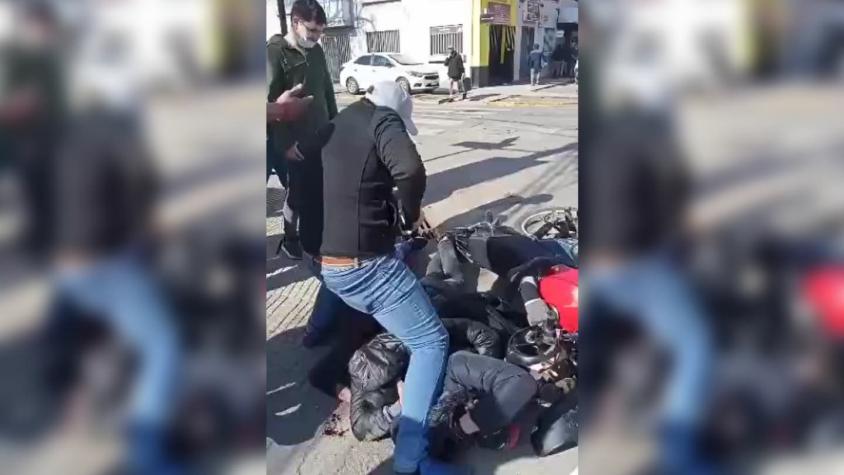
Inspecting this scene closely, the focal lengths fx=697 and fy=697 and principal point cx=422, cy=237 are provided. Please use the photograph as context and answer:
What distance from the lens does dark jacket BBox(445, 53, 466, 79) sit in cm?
295

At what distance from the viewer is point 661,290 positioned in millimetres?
1153

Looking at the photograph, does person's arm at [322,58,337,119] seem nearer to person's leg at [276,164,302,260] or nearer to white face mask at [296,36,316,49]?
white face mask at [296,36,316,49]

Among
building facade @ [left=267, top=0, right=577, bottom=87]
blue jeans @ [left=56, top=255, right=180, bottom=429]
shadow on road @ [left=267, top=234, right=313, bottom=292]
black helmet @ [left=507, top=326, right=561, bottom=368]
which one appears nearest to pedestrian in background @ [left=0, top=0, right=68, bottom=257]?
blue jeans @ [left=56, top=255, right=180, bottom=429]

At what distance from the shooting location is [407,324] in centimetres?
232

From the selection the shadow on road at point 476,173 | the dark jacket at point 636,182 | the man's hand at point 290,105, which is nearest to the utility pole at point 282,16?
the man's hand at point 290,105

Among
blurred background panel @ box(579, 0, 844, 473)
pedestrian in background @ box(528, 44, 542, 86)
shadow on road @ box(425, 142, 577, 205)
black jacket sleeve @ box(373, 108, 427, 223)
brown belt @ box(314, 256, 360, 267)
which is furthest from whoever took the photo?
shadow on road @ box(425, 142, 577, 205)

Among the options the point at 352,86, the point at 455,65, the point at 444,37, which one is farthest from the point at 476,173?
the point at 352,86

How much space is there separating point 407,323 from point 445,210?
2.97 metres

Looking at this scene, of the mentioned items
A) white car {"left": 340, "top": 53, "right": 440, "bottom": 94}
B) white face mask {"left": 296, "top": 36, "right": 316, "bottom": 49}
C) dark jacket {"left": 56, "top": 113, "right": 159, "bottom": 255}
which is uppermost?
white face mask {"left": 296, "top": 36, "right": 316, "bottom": 49}

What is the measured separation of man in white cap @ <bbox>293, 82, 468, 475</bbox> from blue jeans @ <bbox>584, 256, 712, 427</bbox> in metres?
1.08

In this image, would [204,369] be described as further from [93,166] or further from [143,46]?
[143,46]

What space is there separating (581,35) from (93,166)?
84 centimetres

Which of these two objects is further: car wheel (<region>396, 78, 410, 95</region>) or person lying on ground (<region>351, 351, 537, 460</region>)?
person lying on ground (<region>351, 351, 537, 460</region>)

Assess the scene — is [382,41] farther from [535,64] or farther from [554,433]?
[535,64]
